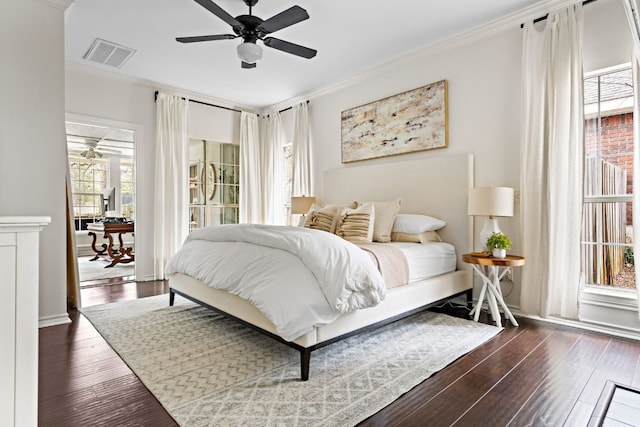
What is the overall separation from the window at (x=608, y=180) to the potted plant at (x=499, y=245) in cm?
68

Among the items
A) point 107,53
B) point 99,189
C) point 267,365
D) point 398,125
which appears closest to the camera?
point 267,365

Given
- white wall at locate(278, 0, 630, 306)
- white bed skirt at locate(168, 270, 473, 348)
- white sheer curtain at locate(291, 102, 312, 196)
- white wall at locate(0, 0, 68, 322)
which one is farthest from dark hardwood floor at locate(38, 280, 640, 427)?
white sheer curtain at locate(291, 102, 312, 196)

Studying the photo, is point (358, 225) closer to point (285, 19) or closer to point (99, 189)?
point (285, 19)

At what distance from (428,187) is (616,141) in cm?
162

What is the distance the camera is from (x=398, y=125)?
13.9ft

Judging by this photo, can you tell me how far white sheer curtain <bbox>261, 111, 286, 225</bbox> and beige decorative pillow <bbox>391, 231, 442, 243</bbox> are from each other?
2710 millimetres

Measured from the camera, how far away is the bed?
2217 millimetres

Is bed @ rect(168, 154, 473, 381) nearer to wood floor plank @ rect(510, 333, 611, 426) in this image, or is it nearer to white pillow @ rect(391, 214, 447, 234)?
white pillow @ rect(391, 214, 447, 234)

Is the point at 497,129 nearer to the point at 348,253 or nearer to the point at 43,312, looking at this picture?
the point at 348,253

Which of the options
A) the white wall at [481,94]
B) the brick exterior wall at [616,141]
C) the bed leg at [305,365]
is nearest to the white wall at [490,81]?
the white wall at [481,94]

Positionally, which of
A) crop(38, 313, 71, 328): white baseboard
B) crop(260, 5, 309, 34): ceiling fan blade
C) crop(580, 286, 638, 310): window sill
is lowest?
crop(38, 313, 71, 328): white baseboard

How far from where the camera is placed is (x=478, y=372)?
2.10 m

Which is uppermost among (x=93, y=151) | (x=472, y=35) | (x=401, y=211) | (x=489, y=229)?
(x=472, y=35)

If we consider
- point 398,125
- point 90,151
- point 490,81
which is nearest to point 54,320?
point 398,125
